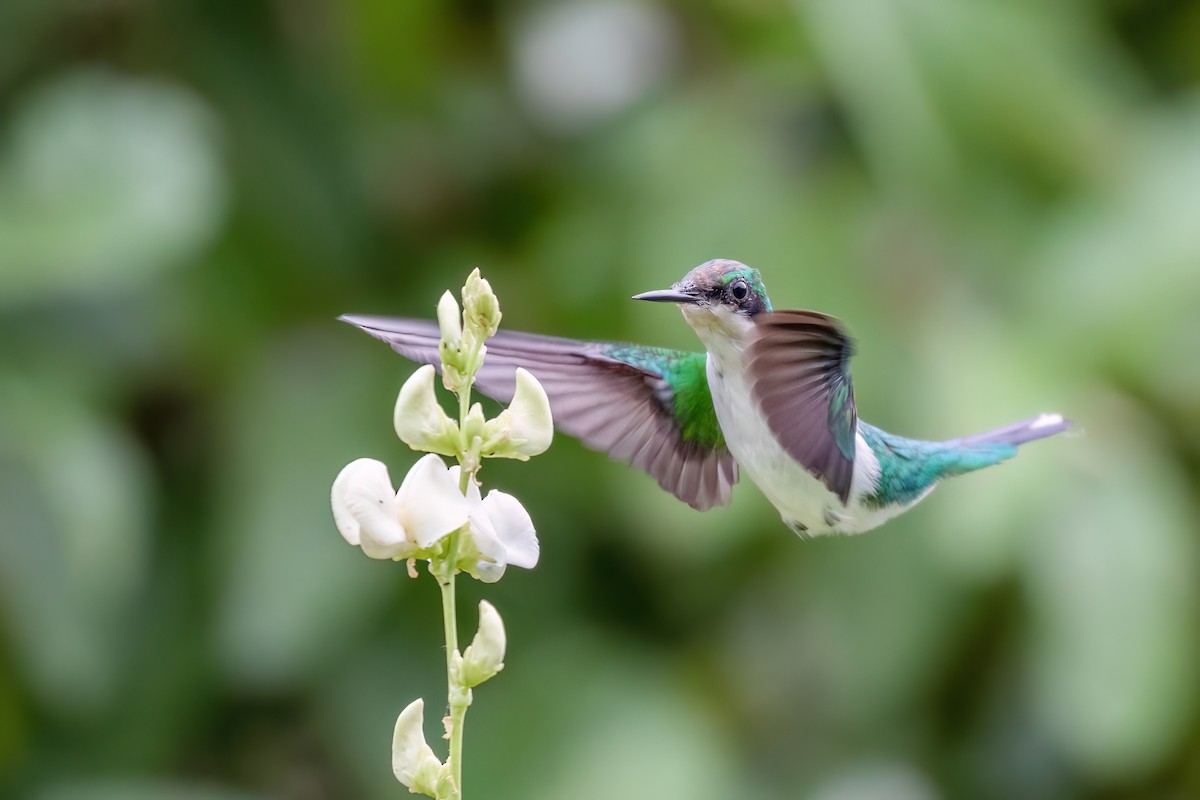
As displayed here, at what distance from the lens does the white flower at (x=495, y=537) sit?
82 centimetres

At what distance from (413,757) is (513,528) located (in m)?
0.15

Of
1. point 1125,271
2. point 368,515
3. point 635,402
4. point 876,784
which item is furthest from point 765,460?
point 1125,271

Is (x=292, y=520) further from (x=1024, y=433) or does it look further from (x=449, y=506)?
(x=449, y=506)

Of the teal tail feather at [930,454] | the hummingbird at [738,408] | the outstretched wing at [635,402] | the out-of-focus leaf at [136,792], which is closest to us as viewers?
the hummingbird at [738,408]

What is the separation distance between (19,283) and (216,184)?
0.47 metres

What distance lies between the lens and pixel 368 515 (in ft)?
2.69

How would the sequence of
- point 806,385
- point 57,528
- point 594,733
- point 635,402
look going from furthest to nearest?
point 594,733
point 57,528
point 635,402
point 806,385

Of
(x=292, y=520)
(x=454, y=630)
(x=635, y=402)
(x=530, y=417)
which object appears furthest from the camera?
(x=292, y=520)

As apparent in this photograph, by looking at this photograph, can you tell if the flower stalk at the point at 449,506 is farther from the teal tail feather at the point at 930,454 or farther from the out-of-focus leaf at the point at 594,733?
the out-of-focus leaf at the point at 594,733

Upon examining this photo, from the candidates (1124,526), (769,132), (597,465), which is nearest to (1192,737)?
(1124,526)

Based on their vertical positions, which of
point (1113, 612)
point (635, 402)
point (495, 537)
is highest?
point (635, 402)

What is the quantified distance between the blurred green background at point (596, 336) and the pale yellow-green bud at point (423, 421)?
1.67 m

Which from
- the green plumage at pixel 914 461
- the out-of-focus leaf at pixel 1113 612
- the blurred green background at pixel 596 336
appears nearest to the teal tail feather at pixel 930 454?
the green plumage at pixel 914 461

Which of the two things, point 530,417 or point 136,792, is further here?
point 136,792
